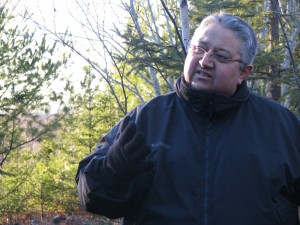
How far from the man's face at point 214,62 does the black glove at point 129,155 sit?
408 millimetres

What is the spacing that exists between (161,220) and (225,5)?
3837 millimetres

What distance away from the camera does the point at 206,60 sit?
2.20m

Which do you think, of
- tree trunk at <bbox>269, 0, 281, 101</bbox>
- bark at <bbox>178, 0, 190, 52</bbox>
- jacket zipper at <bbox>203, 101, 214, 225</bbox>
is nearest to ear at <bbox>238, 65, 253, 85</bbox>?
jacket zipper at <bbox>203, 101, 214, 225</bbox>

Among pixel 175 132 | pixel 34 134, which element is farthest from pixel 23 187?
pixel 175 132

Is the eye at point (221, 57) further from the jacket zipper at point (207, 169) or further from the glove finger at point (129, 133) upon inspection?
the glove finger at point (129, 133)

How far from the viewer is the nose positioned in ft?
7.22

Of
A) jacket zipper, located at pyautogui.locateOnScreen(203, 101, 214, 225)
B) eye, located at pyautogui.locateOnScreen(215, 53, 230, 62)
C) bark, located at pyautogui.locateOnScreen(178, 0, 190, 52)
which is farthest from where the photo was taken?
bark, located at pyautogui.locateOnScreen(178, 0, 190, 52)

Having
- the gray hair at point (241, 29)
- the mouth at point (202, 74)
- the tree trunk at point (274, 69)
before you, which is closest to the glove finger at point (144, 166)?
the mouth at point (202, 74)

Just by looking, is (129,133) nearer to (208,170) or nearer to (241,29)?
(208,170)

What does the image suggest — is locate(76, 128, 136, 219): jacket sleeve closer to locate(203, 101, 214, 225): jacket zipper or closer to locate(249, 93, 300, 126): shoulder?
locate(203, 101, 214, 225): jacket zipper

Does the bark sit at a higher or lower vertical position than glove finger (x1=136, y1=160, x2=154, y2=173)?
higher

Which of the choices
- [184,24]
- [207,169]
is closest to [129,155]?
[207,169]

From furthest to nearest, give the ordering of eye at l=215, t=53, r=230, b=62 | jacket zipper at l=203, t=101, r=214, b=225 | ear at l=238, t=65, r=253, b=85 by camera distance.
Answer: ear at l=238, t=65, r=253, b=85 < eye at l=215, t=53, r=230, b=62 < jacket zipper at l=203, t=101, r=214, b=225

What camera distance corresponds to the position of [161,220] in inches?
80.7
